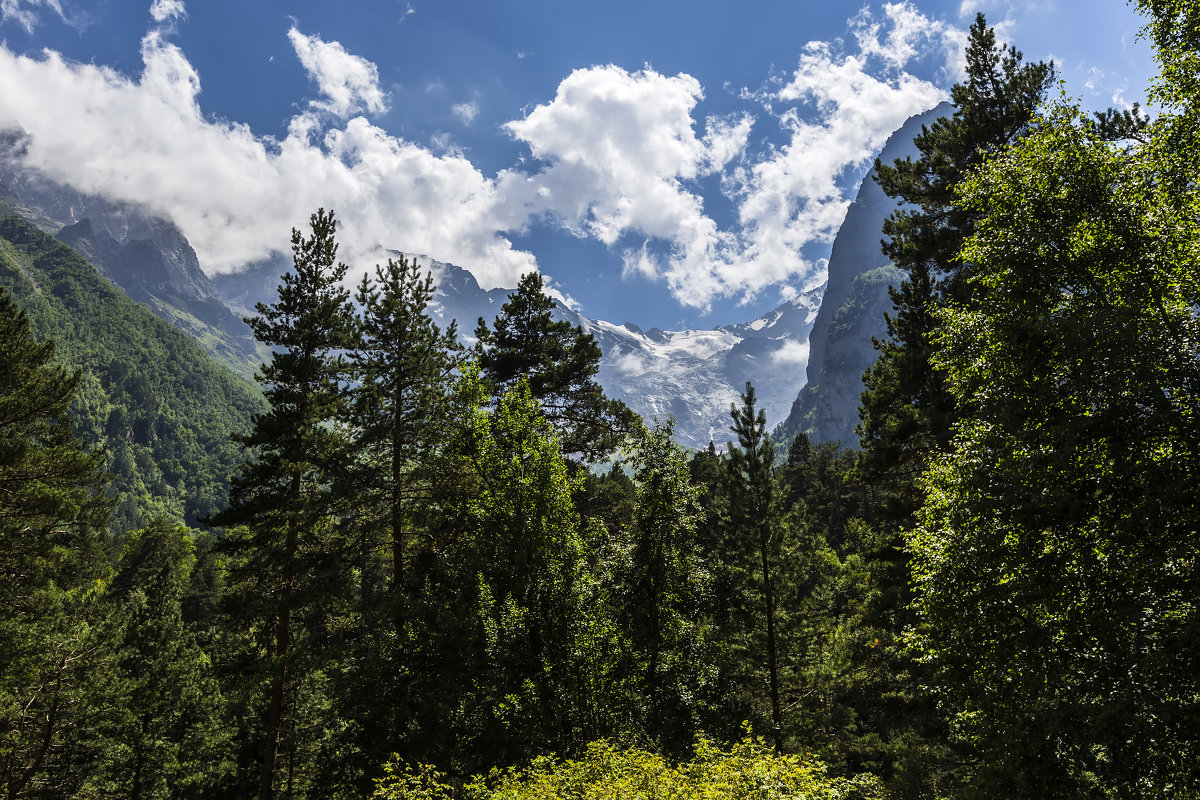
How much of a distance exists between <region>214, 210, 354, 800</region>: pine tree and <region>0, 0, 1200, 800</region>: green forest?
0.43 ft

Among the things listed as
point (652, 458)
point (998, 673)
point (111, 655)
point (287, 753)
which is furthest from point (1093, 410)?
point (287, 753)

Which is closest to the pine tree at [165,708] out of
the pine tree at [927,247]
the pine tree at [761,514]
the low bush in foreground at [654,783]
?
the low bush in foreground at [654,783]

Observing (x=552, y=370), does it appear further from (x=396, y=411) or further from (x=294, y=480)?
(x=294, y=480)

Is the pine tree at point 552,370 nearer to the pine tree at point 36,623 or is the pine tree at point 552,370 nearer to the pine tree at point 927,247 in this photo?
the pine tree at point 927,247

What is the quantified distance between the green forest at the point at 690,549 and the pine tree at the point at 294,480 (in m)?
0.13

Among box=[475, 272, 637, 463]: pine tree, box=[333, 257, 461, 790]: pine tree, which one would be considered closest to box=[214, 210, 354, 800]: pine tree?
box=[333, 257, 461, 790]: pine tree

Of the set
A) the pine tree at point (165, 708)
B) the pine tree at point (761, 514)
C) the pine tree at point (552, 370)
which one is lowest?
the pine tree at point (165, 708)

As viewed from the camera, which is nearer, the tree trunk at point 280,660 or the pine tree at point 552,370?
the tree trunk at point 280,660

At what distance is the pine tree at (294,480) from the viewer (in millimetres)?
16750

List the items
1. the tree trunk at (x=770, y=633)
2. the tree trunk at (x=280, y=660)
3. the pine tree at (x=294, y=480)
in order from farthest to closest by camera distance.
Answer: the tree trunk at (x=770, y=633), the pine tree at (x=294, y=480), the tree trunk at (x=280, y=660)

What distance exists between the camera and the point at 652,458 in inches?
641

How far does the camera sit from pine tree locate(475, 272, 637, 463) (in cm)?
2472

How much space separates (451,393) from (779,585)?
1390 centimetres

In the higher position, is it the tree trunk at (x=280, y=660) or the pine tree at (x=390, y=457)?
the pine tree at (x=390, y=457)
